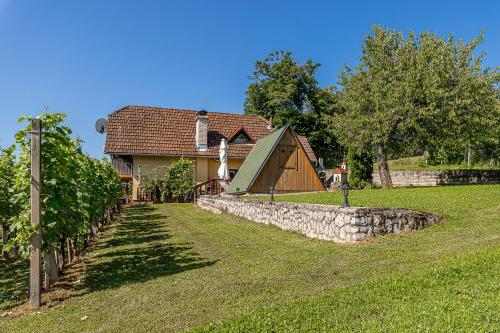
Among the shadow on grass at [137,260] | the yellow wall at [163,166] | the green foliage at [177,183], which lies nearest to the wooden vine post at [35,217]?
the shadow on grass at [137,260]

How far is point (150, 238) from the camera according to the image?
1096cm

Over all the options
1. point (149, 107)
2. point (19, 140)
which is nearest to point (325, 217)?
point (19, 140)

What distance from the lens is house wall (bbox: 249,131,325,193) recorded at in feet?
69.1

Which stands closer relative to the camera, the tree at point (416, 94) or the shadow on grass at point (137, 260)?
the shadow on grass at point (137, 260)

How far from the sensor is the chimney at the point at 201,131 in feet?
92.8

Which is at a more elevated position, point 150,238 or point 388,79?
point 388,79

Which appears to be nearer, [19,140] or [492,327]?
[492,327]

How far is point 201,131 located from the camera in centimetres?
2838

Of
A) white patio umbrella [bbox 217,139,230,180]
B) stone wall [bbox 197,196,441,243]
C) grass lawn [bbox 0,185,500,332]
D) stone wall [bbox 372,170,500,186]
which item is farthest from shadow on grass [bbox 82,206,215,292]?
stone wall [bbox 372,170,500,186]

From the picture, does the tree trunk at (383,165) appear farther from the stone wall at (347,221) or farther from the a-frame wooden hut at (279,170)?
the stone wall at (347,221)

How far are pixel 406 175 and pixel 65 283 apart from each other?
25.8m

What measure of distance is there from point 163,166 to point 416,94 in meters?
16.7

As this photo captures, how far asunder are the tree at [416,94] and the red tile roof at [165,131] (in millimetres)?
9681

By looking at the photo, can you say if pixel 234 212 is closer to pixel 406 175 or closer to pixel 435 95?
pixel 435 95
